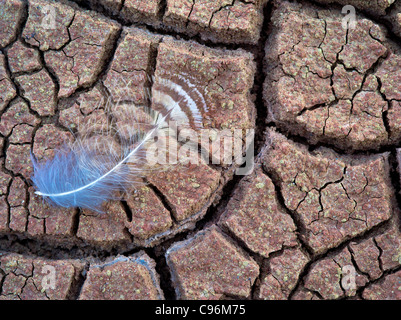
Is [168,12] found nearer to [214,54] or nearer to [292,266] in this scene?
[214,54]

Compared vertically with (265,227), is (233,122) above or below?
above

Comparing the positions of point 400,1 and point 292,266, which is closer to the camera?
point 292,266

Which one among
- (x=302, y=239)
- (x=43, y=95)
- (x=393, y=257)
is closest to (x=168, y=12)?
(x=43, y=95)
